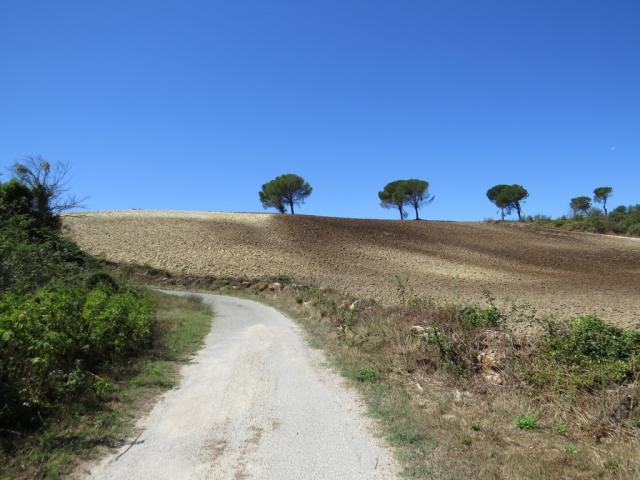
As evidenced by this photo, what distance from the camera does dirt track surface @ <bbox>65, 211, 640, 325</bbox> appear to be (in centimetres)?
2778

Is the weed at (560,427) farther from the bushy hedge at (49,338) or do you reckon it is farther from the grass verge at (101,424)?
the bushy hedge at (49,338)

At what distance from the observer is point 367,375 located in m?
9.17

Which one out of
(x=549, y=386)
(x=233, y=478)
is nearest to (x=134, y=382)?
(x=233, y=478)

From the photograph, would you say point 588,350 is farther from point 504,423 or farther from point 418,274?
point 418,274

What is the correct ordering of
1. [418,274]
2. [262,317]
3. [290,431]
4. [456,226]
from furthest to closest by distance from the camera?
1. [456,226]
2. [418,274]
3. [262,317]
4. [290,431]

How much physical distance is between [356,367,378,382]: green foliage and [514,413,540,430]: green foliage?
3096 mm

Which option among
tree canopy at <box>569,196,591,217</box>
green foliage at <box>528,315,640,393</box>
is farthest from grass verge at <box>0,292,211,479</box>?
tree canopy at <box>569,196,591,217</box>

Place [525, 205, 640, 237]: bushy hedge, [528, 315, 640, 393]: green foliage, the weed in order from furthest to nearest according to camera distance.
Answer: [525, 205, 640, 237]: bushy hedge < [528, 315, 640, 393]: green foliage < the weed

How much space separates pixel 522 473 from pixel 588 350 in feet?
12.9

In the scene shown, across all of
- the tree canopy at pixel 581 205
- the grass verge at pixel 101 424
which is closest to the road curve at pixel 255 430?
the grass verge at pixel 101 424

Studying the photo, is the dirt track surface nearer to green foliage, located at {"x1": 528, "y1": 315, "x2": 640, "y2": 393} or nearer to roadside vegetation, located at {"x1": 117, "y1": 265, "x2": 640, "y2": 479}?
green foliage, located at {"x1": 528, "y1": 315, "x2": 640, "y2": 393}

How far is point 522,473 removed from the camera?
16.2 ft

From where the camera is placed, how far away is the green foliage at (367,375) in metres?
9.05

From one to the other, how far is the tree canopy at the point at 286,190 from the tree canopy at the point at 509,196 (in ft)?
172
